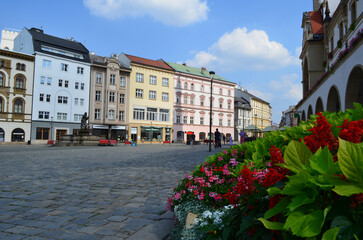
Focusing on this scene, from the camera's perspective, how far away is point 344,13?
18.6 metres

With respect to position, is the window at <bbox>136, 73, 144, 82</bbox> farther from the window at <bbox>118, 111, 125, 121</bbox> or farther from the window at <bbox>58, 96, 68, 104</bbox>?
the window at <bbox>58, 96, 68, 104</bbox>

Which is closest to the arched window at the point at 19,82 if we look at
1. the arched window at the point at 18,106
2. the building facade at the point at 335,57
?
the arched window at the point at 18,106

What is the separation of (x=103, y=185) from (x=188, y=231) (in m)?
4.82

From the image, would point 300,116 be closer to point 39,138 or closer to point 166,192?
point 166,192

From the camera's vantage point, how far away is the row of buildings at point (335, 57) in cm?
1339

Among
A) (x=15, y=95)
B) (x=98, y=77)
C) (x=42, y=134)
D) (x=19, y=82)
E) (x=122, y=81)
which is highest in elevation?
(x=98, y=77)

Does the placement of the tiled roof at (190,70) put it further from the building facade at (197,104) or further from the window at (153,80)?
the window at (153,80)

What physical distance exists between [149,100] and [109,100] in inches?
324

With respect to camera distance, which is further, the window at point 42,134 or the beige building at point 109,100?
the beige building at point 109,100

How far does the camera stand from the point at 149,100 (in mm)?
53062

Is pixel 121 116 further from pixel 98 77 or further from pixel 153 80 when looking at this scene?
pixel 153 80

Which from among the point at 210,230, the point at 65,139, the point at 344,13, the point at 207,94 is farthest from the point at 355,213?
the point at 207,94

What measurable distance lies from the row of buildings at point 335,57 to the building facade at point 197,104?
2816 cm

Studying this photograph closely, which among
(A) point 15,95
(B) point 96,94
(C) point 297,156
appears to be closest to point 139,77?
(B) point 96,94
